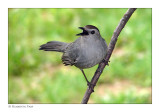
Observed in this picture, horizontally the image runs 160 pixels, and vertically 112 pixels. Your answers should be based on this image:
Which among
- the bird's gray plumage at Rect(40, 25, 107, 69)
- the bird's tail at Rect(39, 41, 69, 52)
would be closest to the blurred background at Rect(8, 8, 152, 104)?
the bird's tail at Rect(39, 41, 69, 52)

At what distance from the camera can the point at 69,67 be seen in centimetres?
637

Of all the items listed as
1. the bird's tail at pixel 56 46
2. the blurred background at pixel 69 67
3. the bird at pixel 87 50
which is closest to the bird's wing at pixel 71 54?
the bird at pixel 87 50

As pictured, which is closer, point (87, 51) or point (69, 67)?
point (87, 51)

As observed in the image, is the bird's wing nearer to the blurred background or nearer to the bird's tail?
the bird's tail

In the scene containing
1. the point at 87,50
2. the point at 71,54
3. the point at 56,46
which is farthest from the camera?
the point at 56,46

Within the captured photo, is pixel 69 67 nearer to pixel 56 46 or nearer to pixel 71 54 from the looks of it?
pixel 56 46

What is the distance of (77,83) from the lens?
19.7 ft

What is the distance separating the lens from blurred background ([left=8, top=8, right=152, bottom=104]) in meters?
5.83

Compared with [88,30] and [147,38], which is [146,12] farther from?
[88,30]

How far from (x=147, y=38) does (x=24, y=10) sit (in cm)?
226

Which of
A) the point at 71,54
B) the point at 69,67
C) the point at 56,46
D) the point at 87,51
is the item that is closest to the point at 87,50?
the point at 87,51

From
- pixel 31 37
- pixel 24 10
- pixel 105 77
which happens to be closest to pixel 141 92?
pixel 105 77

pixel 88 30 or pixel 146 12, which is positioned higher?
pixel 146 12

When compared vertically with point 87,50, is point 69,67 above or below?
below
